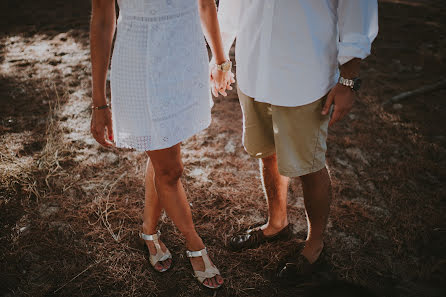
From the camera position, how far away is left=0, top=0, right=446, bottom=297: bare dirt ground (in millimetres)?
1856

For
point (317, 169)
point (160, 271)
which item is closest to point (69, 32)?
point (160, 271)

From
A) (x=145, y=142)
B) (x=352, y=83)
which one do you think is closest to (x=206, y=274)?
(x=145, y=142)

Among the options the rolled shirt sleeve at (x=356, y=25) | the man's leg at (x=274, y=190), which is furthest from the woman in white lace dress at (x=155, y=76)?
the rolled shirt sleeve at (x=356, y=25)

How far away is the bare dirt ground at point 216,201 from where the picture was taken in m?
1.86

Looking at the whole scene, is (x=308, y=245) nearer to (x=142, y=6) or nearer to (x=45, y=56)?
(x=142, y=6)

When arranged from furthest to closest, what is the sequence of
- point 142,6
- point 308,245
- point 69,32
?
point 69,32 < point 308,245 < point 142,6

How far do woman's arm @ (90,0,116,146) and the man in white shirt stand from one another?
2.08 feet

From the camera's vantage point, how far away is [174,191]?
164 centimetres

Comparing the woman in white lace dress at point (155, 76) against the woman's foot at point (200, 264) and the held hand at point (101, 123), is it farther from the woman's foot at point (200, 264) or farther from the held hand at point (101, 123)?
the woman's foot at point (200, 264)

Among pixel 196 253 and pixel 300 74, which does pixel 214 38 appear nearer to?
pixel 300 74

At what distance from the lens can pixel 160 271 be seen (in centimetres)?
189

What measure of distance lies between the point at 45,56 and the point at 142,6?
436 cm

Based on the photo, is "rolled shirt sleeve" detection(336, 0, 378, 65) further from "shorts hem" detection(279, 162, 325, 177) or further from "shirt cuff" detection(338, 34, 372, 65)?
"shorts hem" detection(279, 162, 325, 177)

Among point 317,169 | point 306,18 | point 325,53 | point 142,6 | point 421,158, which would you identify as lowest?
point 421,158
